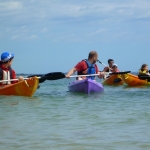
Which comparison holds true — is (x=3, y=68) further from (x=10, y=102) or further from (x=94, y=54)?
(x=94, y=54)

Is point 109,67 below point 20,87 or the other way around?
the other way around

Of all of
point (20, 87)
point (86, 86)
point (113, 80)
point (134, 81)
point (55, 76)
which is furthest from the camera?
point (113, 80)

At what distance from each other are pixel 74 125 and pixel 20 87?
16.2ft

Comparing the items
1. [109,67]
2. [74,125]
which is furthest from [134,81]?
[74,125]

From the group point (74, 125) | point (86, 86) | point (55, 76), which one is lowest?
point (74, 125)

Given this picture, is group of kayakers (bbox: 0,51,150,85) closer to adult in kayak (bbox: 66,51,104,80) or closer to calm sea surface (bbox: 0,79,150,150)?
adult in kayak (bbox: 66,51,104,80)

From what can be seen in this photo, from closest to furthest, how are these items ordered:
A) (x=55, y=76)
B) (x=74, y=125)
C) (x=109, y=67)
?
(x=74, y=125)
(x=55, y=76)
(x=109, y=67)

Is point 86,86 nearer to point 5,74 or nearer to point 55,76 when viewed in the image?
point 55,76

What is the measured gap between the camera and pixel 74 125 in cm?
761

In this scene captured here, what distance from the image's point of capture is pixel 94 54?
14.0 meters

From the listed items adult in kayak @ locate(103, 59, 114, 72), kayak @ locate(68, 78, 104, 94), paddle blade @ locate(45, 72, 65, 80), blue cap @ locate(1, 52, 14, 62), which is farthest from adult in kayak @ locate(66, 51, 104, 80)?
adult in kayak @ locate(103, 59, 114, 72)

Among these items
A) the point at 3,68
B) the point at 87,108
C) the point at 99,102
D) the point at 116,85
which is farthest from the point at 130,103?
the point at 116,85

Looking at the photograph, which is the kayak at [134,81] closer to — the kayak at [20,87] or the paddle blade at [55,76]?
the paddle blade at [55,76]

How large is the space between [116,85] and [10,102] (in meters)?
10.4
